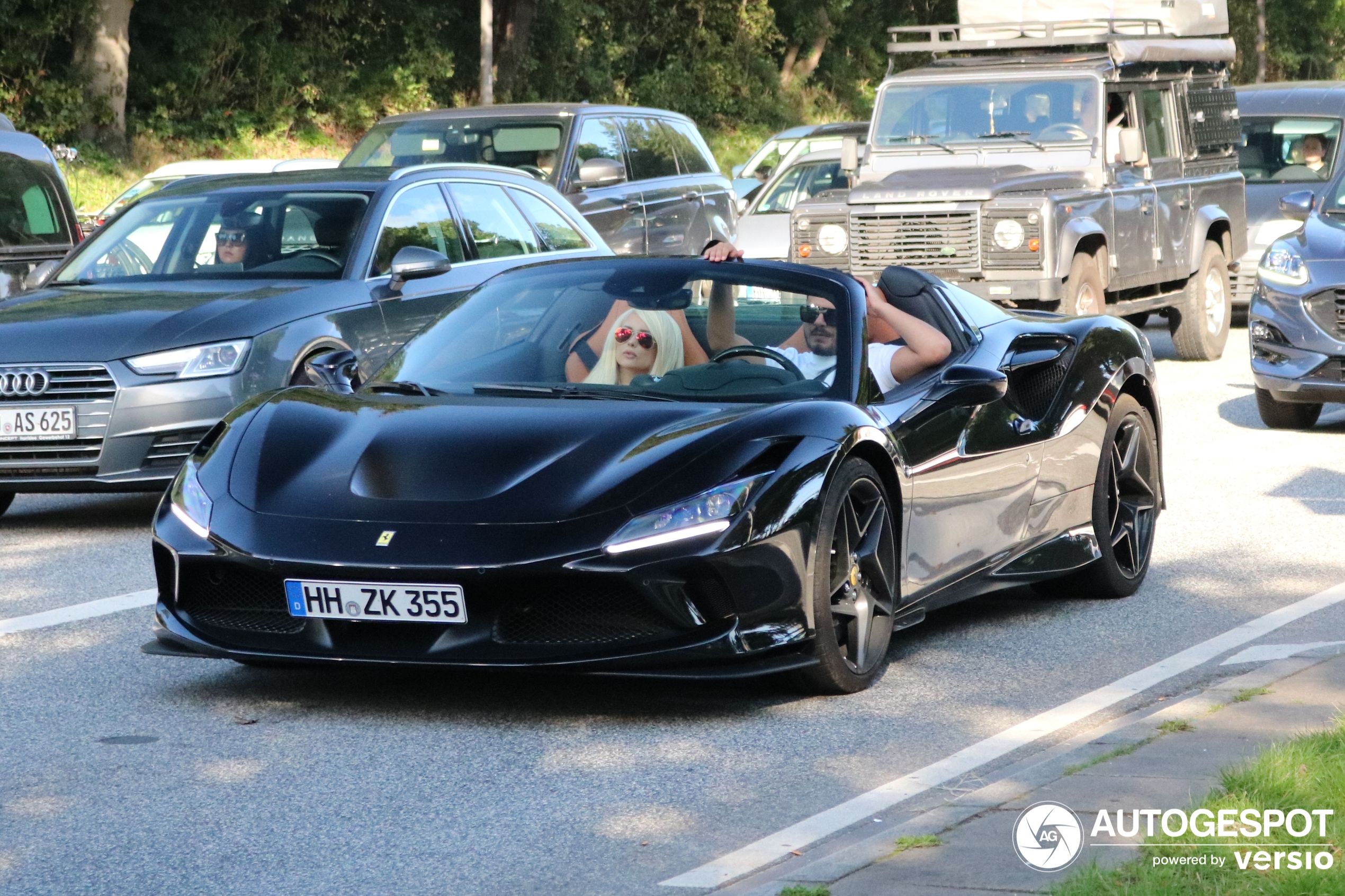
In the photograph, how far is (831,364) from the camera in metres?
6.50

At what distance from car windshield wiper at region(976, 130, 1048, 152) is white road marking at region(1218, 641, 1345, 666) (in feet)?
31.7

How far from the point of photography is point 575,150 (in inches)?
633

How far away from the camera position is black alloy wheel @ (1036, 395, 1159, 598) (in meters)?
7.84

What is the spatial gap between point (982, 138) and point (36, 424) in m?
9.03

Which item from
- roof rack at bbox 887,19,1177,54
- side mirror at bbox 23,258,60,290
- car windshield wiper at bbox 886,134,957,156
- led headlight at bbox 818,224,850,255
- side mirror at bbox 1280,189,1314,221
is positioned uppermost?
roof rack at bbox 887,19,1177,54

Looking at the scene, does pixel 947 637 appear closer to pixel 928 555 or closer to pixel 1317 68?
pixel 928 555

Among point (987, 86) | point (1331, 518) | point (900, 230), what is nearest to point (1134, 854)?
point (1331, 518)

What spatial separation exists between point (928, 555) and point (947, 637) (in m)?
0.71

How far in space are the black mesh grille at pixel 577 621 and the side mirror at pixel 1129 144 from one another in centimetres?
1110

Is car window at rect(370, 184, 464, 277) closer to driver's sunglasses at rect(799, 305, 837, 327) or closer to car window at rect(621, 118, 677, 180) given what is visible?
driver's sunglasses at rect(799, 305, 837, 327)

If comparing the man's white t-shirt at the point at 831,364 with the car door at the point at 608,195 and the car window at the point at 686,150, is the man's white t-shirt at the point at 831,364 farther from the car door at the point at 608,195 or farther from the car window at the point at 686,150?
the car window at the point at 686,150

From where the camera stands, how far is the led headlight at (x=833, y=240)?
16.0 metres

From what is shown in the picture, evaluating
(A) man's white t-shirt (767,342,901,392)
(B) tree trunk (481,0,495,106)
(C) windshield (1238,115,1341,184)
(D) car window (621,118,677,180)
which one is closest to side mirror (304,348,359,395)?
(A) man's white t-shirt (767,342,901,392)

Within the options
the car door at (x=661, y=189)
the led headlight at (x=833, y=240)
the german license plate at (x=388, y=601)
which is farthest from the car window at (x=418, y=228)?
the car door at (x=661, y=189)
